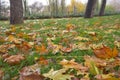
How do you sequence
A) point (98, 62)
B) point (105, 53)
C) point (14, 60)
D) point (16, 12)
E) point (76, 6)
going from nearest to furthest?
point (98, 62)
point (105, 53)
point (14, 60)
point (16, 12)
point (76, 6)

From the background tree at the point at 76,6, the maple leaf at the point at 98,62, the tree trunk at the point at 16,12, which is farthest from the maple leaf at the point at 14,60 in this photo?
the background tree at the point at 76,6

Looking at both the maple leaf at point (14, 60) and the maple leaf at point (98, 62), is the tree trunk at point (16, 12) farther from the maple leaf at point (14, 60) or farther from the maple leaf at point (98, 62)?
the maple leaf at point (98, 62)

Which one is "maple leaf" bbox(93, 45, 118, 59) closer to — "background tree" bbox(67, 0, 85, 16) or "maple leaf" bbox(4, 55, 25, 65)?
"maple leaf" bbox(4, 55, 25, 65)

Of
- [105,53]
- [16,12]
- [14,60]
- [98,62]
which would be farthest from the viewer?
[16,12]

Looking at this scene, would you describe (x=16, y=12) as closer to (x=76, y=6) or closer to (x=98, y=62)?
(x=98, y=62)

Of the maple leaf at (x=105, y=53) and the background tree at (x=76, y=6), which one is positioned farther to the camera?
the background tree at (x=76, y=6)

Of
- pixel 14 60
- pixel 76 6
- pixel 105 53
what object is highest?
pixel 105 53

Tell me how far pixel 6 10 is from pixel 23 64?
91.6ft

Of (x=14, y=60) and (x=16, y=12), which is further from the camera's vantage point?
(x=16, y=12)

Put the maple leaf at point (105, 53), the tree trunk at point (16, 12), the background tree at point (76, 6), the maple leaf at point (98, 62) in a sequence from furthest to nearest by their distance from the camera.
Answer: the background tree at point (76, 6)
the tree trunk at point (16, 12)
the maple leaf at point (105, 53)
the maple leaf at point (98, 62)

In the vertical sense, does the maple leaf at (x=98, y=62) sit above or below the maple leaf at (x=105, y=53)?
below

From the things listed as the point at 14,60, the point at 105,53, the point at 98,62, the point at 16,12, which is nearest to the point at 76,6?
the point at 16,12

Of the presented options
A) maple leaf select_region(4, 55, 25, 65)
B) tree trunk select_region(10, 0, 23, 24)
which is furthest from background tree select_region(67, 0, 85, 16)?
maple leaf select_region(4, 55, 25, 65)

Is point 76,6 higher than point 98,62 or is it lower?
lower
